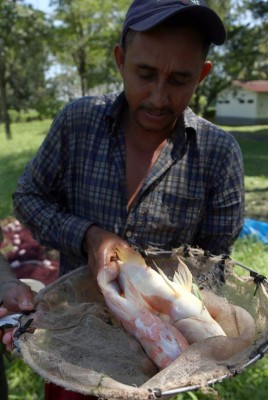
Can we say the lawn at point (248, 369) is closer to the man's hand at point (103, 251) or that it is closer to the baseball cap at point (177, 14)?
the man's hand at point (103, 251)

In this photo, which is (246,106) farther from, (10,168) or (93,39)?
(10,168)

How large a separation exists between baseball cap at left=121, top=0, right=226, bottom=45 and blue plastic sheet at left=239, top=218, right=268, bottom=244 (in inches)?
181

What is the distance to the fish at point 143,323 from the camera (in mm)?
1458

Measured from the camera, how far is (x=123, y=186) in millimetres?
2004

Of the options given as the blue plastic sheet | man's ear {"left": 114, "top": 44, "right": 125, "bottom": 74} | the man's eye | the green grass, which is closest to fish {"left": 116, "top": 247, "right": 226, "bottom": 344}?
the man's eye

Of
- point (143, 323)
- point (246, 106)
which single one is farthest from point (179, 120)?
point (246, 106)

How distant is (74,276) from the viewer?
1.78m

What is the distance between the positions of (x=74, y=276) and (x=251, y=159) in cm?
1346

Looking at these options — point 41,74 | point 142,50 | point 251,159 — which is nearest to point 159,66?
point 142,50

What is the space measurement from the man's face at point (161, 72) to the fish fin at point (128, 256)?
19.4 inches

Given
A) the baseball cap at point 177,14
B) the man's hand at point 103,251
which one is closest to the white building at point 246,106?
the baseball cap at point 177,14

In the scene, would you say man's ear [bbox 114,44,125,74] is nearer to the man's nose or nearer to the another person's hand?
the man's nose

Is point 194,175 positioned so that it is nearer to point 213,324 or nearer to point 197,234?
point 197,234

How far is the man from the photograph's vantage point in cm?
181
